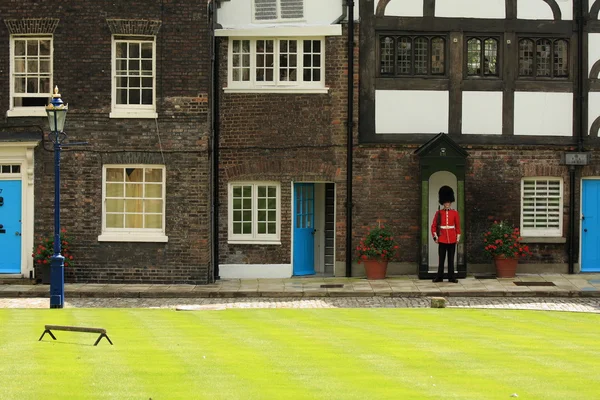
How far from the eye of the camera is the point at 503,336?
1401 cm

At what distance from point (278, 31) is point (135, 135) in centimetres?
368

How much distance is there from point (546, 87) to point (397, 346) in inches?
476

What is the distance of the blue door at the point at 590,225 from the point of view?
23516 mm

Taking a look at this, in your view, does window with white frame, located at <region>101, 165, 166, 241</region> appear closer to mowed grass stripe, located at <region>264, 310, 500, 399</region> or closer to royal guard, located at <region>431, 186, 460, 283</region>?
royal guard, located at <region>431, 186, 460, 283</region>

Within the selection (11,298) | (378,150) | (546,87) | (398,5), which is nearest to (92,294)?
(11,298)

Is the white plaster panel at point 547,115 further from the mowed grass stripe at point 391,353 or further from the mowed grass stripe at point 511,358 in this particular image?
the mowed grass stripe at point 511,358

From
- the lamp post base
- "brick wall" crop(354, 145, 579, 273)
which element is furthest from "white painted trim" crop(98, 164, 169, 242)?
"brick wall" crop(354, 145, 579, 273)

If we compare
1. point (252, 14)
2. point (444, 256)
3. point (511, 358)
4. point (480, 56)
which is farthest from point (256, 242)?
point (511, 358)

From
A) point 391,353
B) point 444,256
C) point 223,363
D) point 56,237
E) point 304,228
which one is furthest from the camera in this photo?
point 304,228

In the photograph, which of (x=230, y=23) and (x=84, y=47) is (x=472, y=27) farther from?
(x=84, y=47)

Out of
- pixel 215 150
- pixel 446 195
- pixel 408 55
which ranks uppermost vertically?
pixel 408 55

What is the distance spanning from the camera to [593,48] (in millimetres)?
23438

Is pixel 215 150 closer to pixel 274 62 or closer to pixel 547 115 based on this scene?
pixel 274 62

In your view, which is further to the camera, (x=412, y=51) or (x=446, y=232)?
(x=412, y=51)
